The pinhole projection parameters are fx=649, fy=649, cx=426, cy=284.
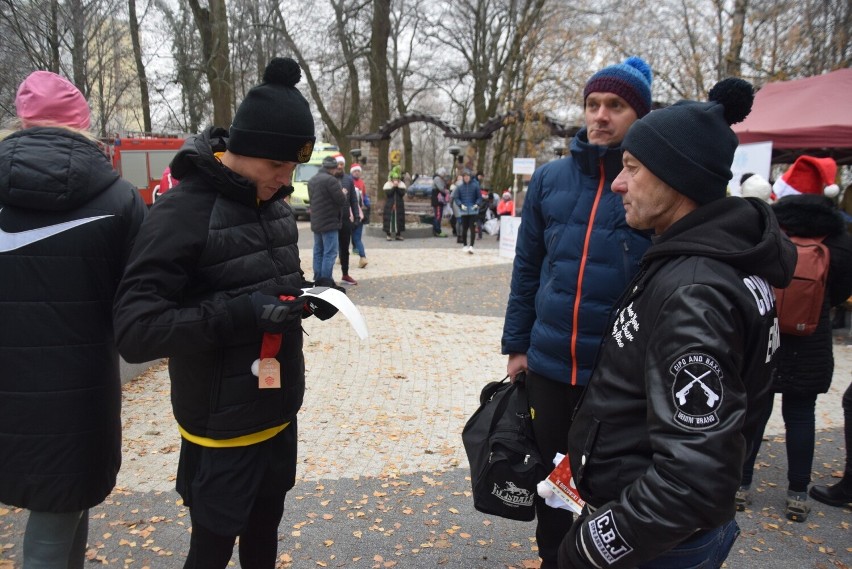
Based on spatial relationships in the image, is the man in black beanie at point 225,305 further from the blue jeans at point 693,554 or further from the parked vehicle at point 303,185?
the parked vehicle at point 303,185

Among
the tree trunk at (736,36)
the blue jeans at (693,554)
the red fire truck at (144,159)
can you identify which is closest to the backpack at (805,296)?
the blue jeans at (693,554)

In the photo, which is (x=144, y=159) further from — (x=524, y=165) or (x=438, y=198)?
(x=524, y=165)

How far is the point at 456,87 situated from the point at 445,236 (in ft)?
65.9

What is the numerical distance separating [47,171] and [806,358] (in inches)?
157

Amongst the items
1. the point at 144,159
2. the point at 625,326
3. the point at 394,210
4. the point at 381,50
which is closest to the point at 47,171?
the point at 625,326

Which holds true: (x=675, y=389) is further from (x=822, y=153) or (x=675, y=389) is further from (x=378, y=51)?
(x=378, y=51)

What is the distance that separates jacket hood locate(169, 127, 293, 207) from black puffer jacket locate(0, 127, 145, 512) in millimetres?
329

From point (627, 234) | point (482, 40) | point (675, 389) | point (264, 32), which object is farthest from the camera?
point (482, 40)

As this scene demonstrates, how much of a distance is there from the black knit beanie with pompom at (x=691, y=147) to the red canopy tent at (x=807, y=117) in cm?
704

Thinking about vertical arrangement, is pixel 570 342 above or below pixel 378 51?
below

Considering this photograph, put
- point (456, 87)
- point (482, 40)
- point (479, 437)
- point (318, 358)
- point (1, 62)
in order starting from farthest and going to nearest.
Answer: point (456, 87) → point (482, 40) → point (1, 62) → point (318, 358) → point (479, 437)

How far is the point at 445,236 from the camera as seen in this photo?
20.9 metres

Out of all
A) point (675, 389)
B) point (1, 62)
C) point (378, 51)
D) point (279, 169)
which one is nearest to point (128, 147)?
point (378, 51)

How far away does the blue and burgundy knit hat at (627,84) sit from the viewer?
2490 millimetres
